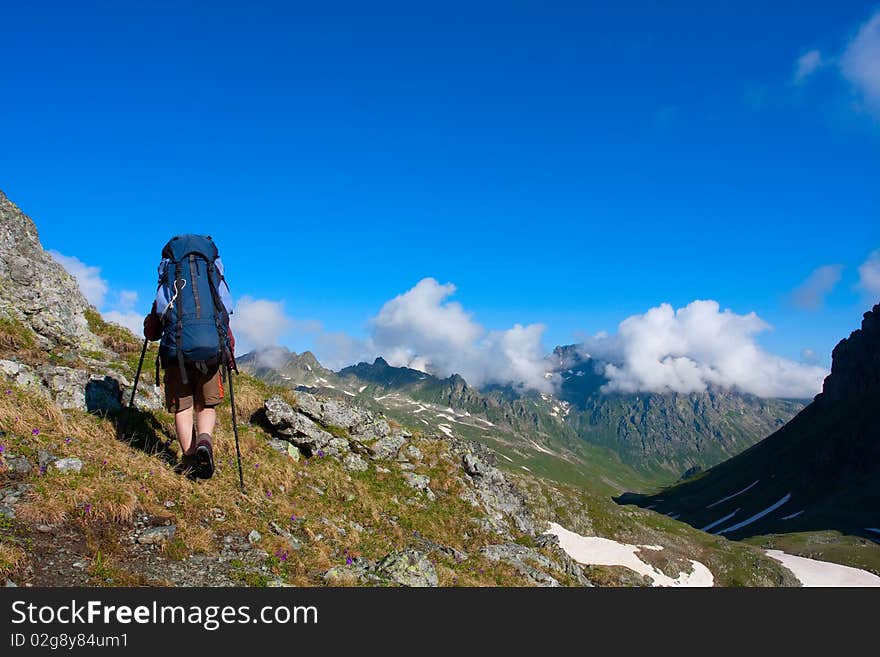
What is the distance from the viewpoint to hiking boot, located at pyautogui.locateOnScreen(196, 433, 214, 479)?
33.6ft

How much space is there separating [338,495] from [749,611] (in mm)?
11205

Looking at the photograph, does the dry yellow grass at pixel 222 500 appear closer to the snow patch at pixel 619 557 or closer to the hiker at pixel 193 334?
the hiker at pixel 193 334

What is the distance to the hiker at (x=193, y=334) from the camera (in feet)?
32.6

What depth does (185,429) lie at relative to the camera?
1064cm

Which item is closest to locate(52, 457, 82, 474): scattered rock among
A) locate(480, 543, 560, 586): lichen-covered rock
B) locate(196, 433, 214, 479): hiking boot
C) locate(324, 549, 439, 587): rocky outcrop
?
locate(196, 433, 214, 479): hiking boot

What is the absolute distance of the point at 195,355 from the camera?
990 cm

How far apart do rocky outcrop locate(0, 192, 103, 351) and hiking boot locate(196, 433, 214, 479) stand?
8.73m

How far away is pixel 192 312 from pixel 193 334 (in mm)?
462

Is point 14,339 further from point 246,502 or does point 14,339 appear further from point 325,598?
point 325,598

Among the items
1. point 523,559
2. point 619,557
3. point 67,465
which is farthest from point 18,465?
point 619,557

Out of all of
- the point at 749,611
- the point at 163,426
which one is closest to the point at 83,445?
the point at 163,426

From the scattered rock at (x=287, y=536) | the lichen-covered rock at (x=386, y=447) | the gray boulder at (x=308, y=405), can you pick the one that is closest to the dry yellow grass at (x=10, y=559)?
the scattered rock at (x=287, y=536)

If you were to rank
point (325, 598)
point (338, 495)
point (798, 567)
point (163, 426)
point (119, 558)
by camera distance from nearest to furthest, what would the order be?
point (325, 598)
point (119, 558)
point (163, 426)
point (338, 495)
point (798, 567)

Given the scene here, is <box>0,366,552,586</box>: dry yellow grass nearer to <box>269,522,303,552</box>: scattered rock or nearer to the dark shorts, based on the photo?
<box>269,522,303,552</box>: scattered rock
